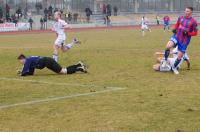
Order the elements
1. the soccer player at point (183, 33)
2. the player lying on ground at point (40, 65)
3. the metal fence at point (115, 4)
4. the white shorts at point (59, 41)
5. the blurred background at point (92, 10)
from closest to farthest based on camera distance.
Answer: the player lying on ground at point (40, 65) < the soccer player at point (183, 33) < the white shorts at point (59, 41) < the blurred background at point (92, 10) < the metal fence at point (115, 4)

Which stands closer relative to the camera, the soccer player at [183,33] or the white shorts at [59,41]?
the soccer player at [183,33]

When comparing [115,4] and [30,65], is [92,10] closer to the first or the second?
[115,4]

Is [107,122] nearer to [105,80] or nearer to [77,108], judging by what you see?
[77,108]

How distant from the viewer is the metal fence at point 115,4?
7402 cm

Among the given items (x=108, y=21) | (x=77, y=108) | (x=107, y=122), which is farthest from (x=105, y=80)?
(x=108, y=21)

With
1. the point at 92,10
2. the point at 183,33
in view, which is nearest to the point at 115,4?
the point at 92,10

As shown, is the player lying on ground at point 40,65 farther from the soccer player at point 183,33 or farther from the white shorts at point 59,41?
the white shorts at point 59,41

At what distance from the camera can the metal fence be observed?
243 ft

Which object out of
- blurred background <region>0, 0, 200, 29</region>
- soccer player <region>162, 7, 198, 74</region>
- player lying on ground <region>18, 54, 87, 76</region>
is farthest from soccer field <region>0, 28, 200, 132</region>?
blurred background <region>0, 0, 200, 29</region>

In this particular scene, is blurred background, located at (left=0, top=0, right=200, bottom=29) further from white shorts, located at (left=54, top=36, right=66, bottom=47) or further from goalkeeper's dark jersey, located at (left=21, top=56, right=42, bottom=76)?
goalkeeper's dark jersey, located at (left=21, top=56, right=42, bottom=76)

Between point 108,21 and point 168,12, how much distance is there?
17848mm

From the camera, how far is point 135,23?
257 ft

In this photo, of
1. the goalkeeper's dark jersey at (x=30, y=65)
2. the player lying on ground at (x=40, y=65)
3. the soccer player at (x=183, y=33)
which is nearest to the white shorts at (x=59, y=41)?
the player lying on ground at (x=40, y=65)

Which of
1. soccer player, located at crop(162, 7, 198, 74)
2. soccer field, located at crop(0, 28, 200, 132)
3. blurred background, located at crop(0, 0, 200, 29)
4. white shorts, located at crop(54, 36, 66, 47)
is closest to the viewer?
soccer field, located at crop(0, 28, 200, 132)
